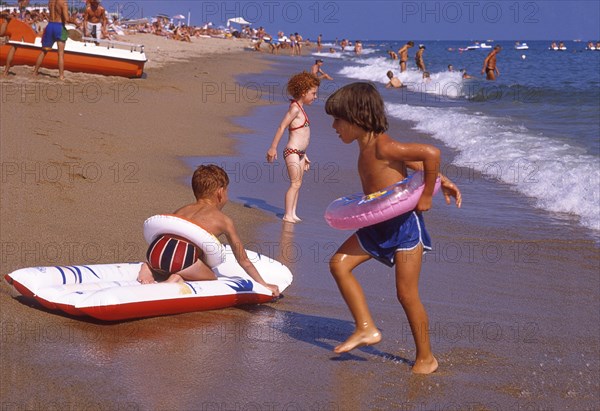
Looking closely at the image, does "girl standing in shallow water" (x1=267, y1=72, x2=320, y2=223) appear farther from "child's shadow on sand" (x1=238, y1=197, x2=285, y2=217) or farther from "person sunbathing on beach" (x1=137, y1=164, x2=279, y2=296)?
"person sunbathing on beach" (x1=137, y1=164, x2=279, y2=296)

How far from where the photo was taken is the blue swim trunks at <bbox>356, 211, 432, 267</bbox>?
3.82 m

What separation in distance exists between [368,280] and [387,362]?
59.7 inches

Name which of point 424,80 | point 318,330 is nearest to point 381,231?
point 318,330

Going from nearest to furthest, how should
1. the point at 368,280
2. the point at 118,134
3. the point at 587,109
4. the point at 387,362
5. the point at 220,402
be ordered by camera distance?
the point at 220,402, the point at 387,362, the point at 368,280, the point at 118,134, the point at 587,109

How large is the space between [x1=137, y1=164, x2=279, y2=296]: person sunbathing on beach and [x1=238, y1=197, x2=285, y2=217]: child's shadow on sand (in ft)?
9.00

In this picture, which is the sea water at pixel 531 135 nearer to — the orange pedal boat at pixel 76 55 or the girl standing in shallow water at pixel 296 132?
the girl standing in shallow water at pixel 296 132

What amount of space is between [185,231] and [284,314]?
769 millimetres

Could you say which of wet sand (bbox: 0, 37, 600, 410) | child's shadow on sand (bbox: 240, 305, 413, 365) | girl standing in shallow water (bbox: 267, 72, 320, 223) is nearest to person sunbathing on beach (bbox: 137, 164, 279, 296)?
child's shadow on sand (bbox: 240, 305, 413, 365)

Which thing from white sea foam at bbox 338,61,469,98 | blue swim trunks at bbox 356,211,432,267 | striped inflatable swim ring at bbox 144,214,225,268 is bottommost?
white sea foam at bbox 338,61,469,98

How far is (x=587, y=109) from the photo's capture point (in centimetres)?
1977

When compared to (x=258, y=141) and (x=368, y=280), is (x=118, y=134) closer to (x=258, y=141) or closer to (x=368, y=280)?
(x=258, y=141)

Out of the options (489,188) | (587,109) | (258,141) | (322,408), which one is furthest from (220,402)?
(587,109)

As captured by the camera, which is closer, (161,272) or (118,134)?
(161,272)

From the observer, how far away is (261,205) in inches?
314
